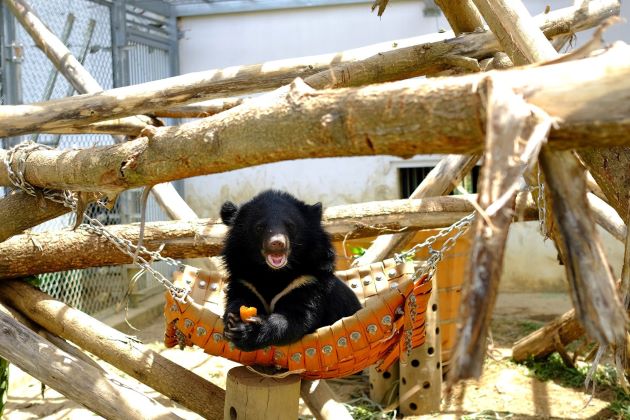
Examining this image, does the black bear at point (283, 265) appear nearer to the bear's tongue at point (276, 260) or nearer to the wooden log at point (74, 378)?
the bear's tongue at point (276, 260)

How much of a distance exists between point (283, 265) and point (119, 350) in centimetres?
87

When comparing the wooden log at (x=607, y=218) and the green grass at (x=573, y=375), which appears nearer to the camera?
the wooden log at (x=607, y=218)

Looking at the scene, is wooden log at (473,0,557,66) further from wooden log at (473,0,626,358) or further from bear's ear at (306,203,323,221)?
wooden log at (473,0,626,358)

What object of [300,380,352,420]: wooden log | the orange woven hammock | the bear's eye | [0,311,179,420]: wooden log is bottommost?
[300,380,352,420]: wooden log

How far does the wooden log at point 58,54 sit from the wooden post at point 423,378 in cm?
263

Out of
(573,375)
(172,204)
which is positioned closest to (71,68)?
(172,204)

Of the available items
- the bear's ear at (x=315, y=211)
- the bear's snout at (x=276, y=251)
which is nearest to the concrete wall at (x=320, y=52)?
the bear's ear at (x=315, y=211)

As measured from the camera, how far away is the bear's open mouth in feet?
10.1

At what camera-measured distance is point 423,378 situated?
5.11m

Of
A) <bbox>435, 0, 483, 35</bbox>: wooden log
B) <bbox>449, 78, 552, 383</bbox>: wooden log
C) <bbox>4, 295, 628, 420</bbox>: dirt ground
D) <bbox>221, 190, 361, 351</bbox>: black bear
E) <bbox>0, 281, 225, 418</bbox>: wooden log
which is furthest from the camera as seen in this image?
<bbox>4, 295, 628, 420</bbox>: dirt ground

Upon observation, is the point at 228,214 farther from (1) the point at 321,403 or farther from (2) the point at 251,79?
(1) the point at 321,403

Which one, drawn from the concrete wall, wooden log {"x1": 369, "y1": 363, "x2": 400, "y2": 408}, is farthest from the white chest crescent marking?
the concrete wall

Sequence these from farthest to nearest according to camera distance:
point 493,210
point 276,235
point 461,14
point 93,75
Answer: point 93,75, point 461,14, point 276,235, point 493,210

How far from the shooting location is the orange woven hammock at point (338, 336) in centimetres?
262
